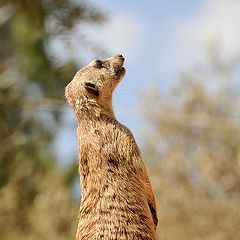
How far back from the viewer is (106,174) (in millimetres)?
3529

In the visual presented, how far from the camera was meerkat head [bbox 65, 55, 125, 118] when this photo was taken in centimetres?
373

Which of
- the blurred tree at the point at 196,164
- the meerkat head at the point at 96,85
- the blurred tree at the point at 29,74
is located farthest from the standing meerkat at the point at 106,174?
the blurred tree at the point at 196,164

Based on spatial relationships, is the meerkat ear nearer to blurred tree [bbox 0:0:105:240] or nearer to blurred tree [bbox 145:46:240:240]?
blurred tree [bbox 0:0:105:240]

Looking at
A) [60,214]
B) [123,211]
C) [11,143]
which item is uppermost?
[60,214]

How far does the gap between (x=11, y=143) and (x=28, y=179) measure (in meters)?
2.67

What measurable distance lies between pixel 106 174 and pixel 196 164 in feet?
30.1

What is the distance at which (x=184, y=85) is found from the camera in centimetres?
1330

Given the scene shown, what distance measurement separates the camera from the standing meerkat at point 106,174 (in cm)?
346

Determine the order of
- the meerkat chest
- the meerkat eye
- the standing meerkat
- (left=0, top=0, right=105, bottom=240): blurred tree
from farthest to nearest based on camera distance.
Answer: (left=0, top=0, right=105, bottom=240): blurred tree → the meerkat eye → the meerkat chest → the standing meerkat

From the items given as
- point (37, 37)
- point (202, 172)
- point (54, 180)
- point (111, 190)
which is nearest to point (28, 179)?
point (202, 172)

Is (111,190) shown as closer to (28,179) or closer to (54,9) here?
(54,9)

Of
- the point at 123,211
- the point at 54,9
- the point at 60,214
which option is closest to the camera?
the point at 123,211

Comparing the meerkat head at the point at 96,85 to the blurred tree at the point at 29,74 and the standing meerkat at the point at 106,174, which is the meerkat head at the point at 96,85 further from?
the blurred tree at the point at 29,74

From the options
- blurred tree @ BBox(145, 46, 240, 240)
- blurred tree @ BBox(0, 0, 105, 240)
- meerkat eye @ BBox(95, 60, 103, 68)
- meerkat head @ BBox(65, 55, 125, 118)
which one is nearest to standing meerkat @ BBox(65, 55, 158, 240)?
meerkat head @ BBox(65, 55, 125, 118)
